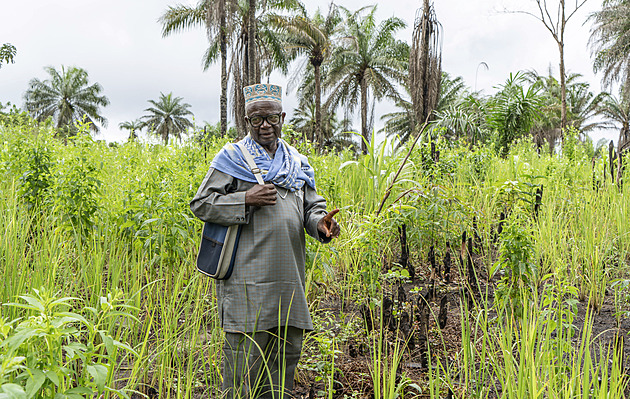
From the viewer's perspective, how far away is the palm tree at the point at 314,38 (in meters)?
23.8

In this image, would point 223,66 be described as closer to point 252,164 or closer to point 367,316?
point 367,316

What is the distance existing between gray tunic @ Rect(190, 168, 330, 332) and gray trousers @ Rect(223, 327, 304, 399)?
7 cm

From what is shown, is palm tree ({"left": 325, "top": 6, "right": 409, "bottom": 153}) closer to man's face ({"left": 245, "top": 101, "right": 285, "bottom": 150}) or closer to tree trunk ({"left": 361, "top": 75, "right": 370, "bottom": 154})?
tree trunk ({"left": 361, "top": 75, "right": 370, "bottom": 154})

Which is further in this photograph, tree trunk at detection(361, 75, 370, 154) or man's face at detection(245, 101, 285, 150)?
tree trunk at detection(361, 75, 370, 154)

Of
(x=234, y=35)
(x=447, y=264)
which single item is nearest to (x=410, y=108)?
(x=234, y=35)

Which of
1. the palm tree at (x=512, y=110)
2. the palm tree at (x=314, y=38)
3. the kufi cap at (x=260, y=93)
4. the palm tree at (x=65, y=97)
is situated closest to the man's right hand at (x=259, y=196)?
the kufi cap at (x=260, y=93)

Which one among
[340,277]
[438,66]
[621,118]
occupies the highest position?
[621,118]

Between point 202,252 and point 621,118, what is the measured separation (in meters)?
43.6

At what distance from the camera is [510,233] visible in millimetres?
3057

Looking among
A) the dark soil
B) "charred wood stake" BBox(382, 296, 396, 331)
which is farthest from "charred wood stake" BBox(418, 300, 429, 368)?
"charred wood stake" BBox(382, 296, 396, 331)

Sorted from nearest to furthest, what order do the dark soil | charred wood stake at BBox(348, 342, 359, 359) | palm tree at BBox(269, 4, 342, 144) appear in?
the dark soil < charred wood stake at BBox(348, 342, 359, 359) < palm tree at BBox(269, 4, 342, 144)

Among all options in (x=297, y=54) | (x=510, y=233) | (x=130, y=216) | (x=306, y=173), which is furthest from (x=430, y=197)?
(x=297, y=54)

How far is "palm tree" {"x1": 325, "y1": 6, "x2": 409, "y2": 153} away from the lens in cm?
3228

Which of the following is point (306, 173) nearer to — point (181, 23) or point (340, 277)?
point (340, 277)
